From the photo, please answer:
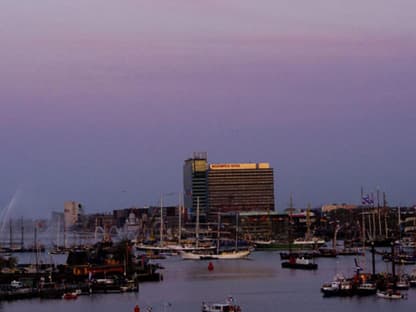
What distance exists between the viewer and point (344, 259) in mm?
72188

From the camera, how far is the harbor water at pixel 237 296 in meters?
37.5

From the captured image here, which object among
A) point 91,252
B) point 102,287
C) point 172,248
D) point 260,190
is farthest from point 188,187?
point 102,287

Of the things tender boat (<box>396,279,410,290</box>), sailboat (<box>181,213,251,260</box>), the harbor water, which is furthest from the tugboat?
tender boat (<box>396,279,410,290</box>)

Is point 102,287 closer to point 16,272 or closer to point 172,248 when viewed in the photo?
point 16,272

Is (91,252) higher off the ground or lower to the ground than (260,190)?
lower

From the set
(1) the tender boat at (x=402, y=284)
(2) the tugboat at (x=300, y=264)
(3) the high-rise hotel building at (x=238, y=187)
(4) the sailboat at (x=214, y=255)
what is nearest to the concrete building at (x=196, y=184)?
(3) the high-rise hotel building at (x=238, y=187)

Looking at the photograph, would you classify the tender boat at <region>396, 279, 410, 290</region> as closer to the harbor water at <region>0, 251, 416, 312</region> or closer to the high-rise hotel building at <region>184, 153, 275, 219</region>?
the harbor water at <region>0, 251, 416, 312</region>

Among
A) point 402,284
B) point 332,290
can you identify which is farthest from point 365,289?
point 402,284

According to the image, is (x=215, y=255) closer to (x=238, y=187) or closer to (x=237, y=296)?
(x=237, y=296)

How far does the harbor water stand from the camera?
37.5 m

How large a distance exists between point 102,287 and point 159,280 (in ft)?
25.8

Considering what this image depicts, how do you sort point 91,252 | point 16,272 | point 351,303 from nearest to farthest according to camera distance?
point 351,303, point 16,272, point 91,252

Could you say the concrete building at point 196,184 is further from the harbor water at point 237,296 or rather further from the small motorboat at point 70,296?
the small motorboat at point 70,296

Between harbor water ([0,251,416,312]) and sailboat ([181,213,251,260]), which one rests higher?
sailboat ([181,213,251,260])
